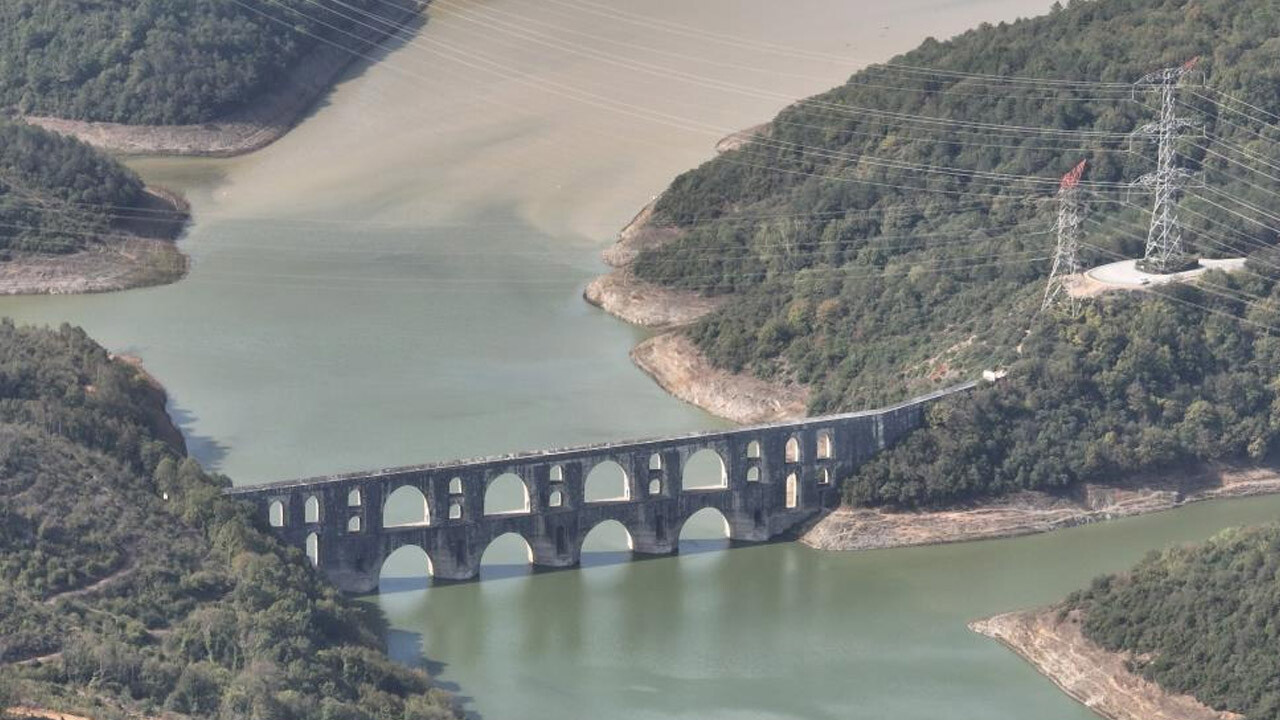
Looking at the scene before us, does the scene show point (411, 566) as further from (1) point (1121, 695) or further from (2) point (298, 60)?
(2) point (298, 60)

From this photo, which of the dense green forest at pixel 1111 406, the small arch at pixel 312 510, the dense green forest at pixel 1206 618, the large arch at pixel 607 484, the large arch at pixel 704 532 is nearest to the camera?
the dense green forest at pixel 1206 618

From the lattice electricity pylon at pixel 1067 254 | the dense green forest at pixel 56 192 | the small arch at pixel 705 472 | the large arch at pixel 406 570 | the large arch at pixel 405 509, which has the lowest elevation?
the large arch at pixel 406 570

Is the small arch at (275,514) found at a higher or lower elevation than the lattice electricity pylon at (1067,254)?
lower

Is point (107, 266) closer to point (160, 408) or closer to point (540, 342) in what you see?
point (540, 342)

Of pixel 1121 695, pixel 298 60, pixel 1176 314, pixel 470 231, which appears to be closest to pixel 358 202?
pixel 470 231

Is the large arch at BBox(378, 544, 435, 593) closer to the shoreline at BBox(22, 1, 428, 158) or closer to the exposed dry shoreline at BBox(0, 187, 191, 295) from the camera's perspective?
the exposed dry shoreline at BBox(0, 187, 191, 295)

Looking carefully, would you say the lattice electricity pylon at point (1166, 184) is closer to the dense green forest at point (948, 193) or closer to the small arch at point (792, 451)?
the dense green forest at point (948, 193)

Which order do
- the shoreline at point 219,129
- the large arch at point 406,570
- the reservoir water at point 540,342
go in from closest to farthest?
the reservoir water at point 540,342 → the large arch at point 406,570 → the shoreline at point 219,129

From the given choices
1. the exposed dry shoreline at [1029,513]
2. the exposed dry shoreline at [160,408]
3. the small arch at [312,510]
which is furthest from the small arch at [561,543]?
the exposed dry shoreline at [160,408]
